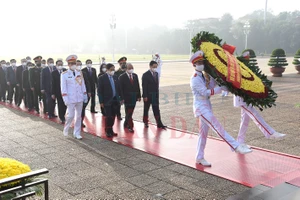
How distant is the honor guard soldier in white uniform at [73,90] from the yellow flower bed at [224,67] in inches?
125

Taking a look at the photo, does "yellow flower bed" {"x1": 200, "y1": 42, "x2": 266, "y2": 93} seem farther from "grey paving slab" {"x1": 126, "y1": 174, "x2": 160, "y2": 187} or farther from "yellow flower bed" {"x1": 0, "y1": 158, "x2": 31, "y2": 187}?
"yellow flower bed" {"x1": 0, "y1": 158, "x2": 31, "y2": 187}

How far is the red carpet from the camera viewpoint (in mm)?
5188

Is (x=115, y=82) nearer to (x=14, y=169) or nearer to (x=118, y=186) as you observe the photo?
(x=118, y=186)

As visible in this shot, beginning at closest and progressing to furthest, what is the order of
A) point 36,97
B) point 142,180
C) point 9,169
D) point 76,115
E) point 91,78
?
point 9,169 → point 142,180 → point 76,115 → point 91,78 → point 36,97

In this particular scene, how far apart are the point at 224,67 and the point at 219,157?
1772mm

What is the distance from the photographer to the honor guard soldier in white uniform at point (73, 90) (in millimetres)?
7598

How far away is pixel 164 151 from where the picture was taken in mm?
6711

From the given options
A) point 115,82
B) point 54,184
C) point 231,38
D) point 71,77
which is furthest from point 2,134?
point 231,38

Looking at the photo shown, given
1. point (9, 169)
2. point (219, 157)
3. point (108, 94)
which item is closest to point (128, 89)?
point (108, 94)

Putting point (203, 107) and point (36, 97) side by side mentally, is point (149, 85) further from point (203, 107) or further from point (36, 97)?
point (36, 97)

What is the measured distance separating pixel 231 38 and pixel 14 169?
74905 millimetres

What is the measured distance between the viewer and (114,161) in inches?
240

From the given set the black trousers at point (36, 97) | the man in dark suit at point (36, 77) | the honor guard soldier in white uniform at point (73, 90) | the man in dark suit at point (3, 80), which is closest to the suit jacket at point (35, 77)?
the man in dark suit at point (36, 77)

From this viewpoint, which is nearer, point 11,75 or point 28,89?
point 28,89
